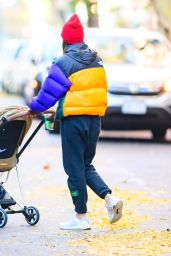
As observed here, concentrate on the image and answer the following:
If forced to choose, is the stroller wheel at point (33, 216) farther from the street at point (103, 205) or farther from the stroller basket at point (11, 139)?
the stroller basket at point (11, 139)

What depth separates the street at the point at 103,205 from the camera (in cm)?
797

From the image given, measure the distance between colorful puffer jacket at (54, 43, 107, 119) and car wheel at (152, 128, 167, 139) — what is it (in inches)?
380

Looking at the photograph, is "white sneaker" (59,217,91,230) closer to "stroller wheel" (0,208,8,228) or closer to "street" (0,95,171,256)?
"street" (0,95,171,256)

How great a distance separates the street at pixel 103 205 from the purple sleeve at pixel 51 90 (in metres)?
1.02

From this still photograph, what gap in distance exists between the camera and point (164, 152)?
16.3 m

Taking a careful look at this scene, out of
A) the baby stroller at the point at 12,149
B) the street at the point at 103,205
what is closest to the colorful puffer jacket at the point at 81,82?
the baby stroller at the point at 12,149

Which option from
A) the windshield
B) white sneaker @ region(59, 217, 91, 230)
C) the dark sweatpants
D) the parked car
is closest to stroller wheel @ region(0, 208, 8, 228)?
white sneaker @ region(59, 217, 91, 230)

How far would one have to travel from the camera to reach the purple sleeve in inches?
335

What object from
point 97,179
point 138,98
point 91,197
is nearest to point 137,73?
point 138,98

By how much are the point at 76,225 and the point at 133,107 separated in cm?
872

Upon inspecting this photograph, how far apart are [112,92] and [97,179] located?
8.58m

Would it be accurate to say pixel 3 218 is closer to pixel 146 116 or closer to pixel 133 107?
pixel 133 107

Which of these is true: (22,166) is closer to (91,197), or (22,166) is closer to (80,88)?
(91,197)

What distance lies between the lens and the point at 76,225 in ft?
28.9
